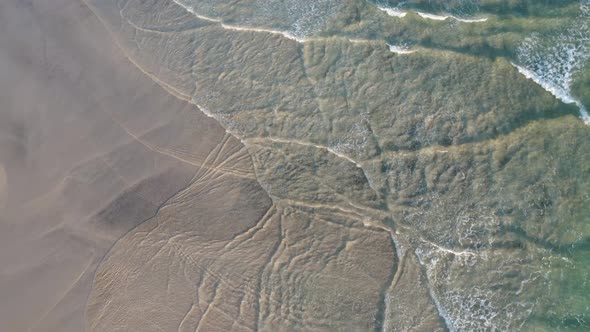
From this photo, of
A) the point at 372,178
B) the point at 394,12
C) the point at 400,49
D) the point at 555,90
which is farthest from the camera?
the point at 394,12

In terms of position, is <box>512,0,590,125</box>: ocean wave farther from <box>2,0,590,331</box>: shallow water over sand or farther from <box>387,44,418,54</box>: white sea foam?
<box>387,44,418,54</box>: white sea foam

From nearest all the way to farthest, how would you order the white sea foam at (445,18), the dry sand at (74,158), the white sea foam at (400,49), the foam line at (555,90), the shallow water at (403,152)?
the shallow water at (403,152) → the dry sand at (74,158) → the foam line at (555,90) → the white sea foam at (400,49) → the white sea foam at (445,18)

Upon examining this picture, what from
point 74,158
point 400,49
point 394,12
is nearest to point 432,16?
point 394,12

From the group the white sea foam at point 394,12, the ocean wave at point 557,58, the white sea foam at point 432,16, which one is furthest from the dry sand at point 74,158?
the ocean wave at point 557,58

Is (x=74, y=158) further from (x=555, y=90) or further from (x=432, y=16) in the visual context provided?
(x=555, y=90)

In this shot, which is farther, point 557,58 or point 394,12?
point 394,12

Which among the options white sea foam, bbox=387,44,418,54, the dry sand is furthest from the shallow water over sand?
the dry sand

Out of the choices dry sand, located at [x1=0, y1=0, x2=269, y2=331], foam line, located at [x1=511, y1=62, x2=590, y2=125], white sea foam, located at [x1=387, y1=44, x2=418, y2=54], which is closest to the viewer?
dry sand, located at [x1=0, y1=0, x2=269, y2=331]

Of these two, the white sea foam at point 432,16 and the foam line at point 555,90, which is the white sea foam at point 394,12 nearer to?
the white sea foam at point 432,16
